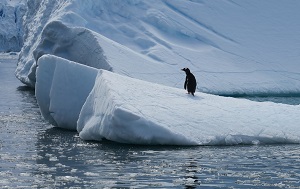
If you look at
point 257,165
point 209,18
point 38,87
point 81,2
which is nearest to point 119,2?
point 81,2

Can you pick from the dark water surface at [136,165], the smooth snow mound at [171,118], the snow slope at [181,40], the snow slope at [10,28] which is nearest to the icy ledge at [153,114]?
the smooth snow mound at [171,118]

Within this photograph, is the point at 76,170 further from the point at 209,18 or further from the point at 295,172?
the point at 209,18

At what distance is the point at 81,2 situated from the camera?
2772cm

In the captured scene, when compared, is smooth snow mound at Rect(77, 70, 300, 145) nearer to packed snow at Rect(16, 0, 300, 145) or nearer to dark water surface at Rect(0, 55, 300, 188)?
packed snow at Rect(16, 0, 300, 145)

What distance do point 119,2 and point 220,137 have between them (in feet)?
56.7

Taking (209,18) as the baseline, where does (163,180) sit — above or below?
below

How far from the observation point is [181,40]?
93.2ft

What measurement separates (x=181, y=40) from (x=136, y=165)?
18.3 metres

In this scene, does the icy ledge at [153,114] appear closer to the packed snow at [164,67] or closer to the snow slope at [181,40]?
the packed snow at [164,67]

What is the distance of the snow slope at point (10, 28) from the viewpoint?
92.4 metres

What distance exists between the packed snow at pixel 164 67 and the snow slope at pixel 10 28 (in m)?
59.9

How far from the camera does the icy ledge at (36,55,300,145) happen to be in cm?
1234

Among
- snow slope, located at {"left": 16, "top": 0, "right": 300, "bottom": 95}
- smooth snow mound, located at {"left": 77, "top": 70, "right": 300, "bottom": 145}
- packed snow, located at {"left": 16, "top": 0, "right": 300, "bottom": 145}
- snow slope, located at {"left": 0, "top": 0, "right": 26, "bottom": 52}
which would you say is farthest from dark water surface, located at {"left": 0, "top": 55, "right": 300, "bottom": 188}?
snow slope, located at {"left": 0, "top": 0, "right": 26, "bottom": 52}

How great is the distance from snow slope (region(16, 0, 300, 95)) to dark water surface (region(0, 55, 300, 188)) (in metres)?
10.3
